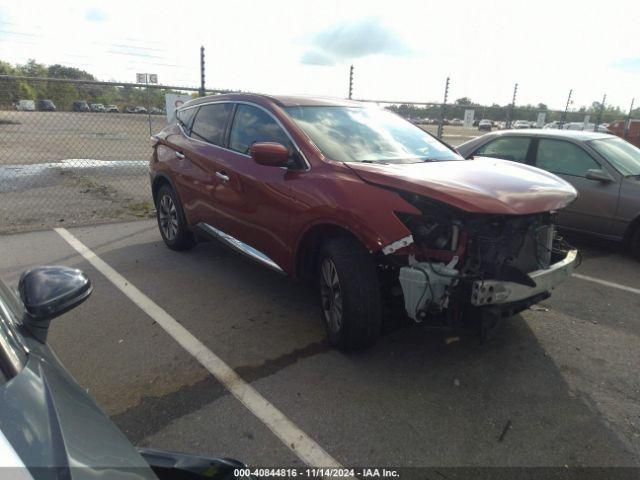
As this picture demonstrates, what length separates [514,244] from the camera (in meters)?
3.10

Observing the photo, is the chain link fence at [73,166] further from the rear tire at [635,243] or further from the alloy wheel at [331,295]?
the rear tire at [635,243]

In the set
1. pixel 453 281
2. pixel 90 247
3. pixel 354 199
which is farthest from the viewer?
pixel 90 247

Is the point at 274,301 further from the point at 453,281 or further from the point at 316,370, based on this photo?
the point at 453,281

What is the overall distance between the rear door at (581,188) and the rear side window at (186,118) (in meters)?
4.60

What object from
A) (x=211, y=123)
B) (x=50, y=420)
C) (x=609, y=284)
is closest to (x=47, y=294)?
(x=50, y=420)

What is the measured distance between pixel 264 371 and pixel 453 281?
1.38 meters

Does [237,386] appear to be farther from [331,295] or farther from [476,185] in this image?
[476,185]

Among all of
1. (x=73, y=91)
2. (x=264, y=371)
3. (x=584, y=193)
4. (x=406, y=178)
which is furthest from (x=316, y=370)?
(x=73, y=91)

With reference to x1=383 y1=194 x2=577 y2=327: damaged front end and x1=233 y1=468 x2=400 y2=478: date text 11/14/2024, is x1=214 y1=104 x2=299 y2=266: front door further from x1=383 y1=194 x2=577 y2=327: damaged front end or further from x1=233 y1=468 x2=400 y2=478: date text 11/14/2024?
x1=233 y1=468 x2=400 y2=478: date text 11/14/2024

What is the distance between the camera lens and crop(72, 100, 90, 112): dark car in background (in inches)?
353

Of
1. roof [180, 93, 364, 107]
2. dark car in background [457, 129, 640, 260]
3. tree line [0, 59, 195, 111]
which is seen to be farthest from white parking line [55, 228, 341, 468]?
tree line [0, 59, 195, 111]

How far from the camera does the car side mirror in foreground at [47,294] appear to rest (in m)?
1.63

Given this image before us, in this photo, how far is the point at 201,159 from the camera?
4.66 m

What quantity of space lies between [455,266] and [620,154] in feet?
15.2
